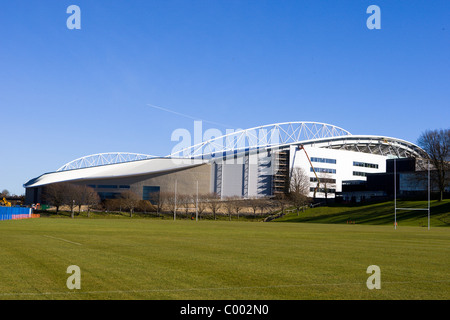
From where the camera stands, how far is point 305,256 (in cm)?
2134

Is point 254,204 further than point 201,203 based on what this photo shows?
No

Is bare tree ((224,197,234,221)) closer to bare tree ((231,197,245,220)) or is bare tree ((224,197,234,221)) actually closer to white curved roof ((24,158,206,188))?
bare tree ((231,197,245,220))

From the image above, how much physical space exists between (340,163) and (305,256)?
125 m

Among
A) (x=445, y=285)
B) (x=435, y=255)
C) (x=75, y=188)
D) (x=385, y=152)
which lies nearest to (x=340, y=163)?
(x=385, y=152)

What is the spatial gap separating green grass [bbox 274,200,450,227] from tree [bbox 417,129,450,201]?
405 cm

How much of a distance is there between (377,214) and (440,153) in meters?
17.2

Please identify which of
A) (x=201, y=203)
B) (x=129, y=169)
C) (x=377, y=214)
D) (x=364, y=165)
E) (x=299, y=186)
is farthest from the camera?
(x=364, y=165)

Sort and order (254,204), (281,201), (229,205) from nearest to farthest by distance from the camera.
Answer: (281,201) < (254,204) < (229,205)

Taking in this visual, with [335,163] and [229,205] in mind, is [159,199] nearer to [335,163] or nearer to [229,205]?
[229,205]

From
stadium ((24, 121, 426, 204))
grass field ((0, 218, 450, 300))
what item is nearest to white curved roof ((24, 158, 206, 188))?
stadium ((24, 121, 426, 204))

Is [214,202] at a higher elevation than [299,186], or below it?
below

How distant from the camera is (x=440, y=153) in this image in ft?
313

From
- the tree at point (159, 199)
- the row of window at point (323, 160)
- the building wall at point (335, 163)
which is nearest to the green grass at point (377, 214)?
the building wall at point (335, 163)

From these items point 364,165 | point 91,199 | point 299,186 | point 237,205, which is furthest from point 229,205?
point 364,165
